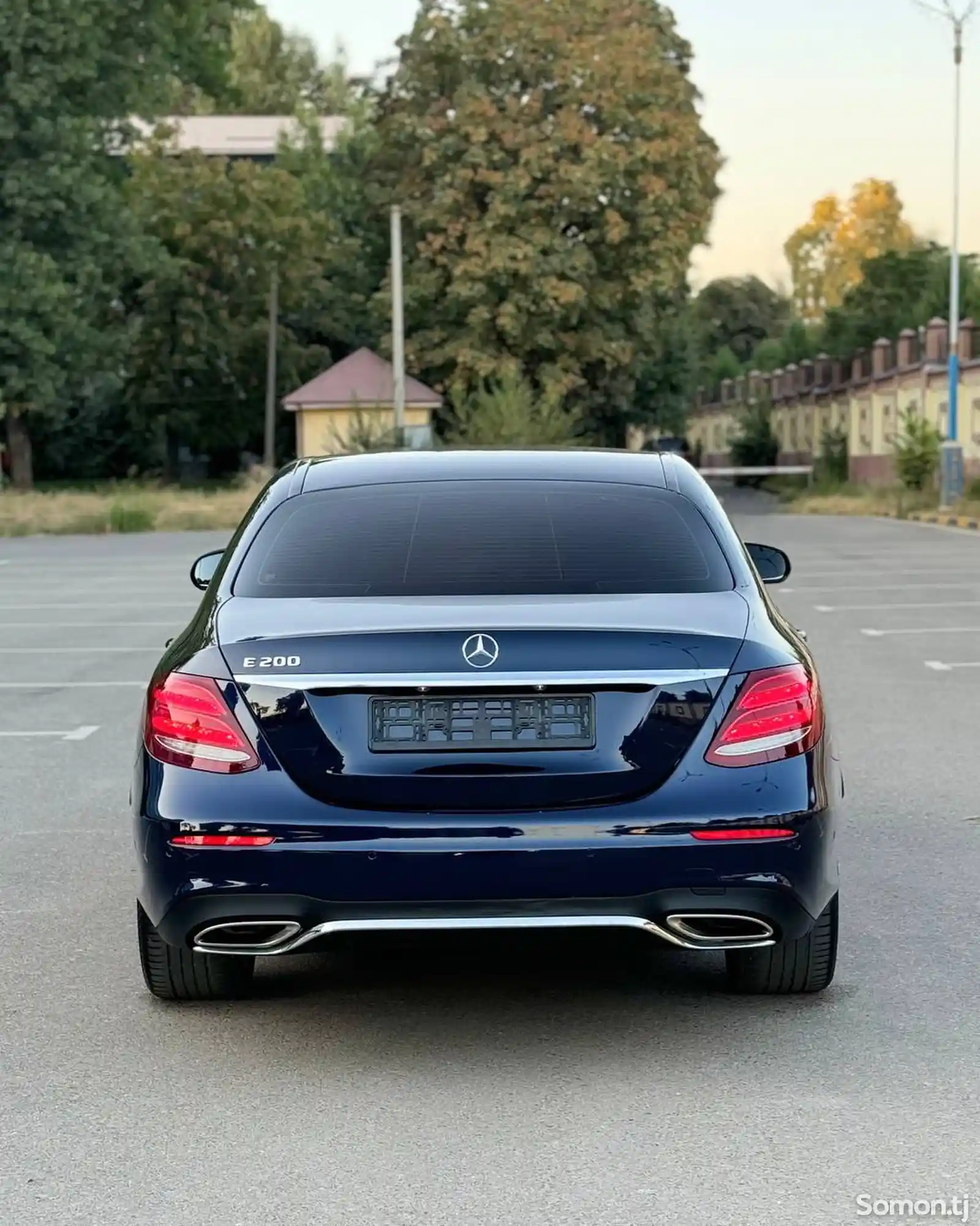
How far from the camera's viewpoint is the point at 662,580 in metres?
5.35

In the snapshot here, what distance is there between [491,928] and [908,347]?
57.4m

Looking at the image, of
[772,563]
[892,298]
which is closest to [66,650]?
[772,563]

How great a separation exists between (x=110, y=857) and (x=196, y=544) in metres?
28.9

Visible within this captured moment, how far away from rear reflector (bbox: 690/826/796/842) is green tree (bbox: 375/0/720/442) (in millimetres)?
47349

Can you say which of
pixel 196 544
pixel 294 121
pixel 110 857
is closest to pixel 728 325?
pixel 294 121

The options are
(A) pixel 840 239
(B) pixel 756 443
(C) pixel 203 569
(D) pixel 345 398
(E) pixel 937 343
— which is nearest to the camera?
(C) pixel 203 569

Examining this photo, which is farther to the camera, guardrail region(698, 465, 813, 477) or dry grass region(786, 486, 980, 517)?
guardrail region(698, 465, 813, 477)

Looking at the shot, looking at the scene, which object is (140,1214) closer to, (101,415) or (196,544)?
(196,544)

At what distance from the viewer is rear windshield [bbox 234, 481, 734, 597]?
536cm

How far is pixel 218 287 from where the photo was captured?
6719 centimetres

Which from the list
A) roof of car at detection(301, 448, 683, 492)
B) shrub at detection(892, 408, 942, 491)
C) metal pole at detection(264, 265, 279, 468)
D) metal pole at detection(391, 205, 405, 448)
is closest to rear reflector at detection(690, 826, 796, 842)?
roof of car at detection(301, 448, 683, 492)

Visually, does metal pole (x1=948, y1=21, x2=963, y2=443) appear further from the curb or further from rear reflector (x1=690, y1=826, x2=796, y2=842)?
rear reflector (x1=690, y1=826, x2=796, y2=842)

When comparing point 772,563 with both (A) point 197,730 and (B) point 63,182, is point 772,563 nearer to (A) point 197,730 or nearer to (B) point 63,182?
(A) point 197,730

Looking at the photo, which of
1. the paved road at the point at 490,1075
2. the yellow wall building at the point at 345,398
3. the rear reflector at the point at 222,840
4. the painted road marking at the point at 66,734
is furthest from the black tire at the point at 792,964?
the yellow wall building at the point at 345,398
